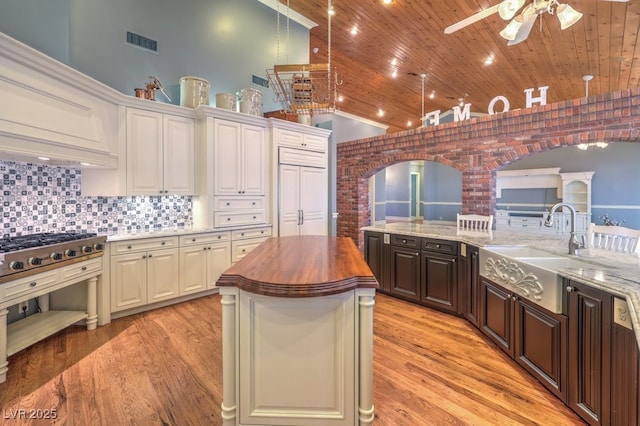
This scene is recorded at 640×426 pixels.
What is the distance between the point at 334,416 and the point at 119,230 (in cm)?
326

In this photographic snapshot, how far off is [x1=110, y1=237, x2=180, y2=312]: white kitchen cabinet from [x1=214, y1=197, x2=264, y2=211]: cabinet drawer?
2.32 feet

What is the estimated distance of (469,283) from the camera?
9.82 feet

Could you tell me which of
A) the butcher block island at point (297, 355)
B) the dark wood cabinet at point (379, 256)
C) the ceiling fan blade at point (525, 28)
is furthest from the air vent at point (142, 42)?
the ceiling fan blade at point (525, 28)

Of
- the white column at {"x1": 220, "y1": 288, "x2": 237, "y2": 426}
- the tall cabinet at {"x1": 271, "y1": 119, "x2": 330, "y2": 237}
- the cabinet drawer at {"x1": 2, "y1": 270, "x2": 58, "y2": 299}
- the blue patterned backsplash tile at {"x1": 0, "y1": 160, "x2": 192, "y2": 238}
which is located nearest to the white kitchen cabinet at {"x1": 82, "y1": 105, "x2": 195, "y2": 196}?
the blue patterned backsplash tile at {"x1": 0, "y1": 160, "x2": 192, "y2": 238}

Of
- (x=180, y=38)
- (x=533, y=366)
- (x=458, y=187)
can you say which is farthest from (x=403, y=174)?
(x=533, y=366)

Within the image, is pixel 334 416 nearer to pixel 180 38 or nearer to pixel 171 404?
pixel 171 404

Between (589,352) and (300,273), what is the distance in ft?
5.47

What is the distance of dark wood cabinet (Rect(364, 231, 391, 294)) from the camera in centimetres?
387

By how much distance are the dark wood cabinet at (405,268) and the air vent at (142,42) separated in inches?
153

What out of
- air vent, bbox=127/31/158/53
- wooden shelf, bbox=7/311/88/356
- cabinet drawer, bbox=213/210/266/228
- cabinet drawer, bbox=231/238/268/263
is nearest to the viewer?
wooden shelf, bbox=7/311/88/356

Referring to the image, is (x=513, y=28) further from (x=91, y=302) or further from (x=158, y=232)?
(x=91, y=302)

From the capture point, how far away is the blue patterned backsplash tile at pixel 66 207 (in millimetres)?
2639

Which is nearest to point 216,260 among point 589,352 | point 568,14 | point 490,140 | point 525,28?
point 589,352

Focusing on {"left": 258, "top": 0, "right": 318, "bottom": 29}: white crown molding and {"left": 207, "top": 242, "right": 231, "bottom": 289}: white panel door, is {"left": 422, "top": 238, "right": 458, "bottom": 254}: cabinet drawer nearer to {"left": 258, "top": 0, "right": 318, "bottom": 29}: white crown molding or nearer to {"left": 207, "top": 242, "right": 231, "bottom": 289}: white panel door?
{"left": 207, "top": 242, "right": 231, "bottom": 289}: white panel door
